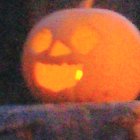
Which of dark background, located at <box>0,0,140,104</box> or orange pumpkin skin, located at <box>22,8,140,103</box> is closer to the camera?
orange pumpkin skin, located at <box>22,8,140,103</box>

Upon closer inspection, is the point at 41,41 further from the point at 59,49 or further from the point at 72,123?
the point at 72,123

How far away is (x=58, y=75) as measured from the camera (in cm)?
176

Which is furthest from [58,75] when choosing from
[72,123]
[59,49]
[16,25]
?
[16,25]

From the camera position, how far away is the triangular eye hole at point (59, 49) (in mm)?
1742

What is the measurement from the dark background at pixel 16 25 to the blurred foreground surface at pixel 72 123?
2.55 feet

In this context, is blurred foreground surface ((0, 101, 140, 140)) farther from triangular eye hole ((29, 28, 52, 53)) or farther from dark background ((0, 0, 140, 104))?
dark background ((0, 0, 140, 104))

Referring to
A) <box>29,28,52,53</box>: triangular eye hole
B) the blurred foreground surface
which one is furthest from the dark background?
the blurred foreground surface

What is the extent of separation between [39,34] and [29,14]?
0.50m

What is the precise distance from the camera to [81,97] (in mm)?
1752

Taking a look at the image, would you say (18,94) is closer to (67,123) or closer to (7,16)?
(7,16)

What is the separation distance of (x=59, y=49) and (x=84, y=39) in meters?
0.09

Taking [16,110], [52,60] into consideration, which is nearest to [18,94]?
[52,60]

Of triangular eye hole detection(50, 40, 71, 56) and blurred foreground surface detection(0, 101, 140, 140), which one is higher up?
triangular eye hole detection(50, 40, 71, 56)

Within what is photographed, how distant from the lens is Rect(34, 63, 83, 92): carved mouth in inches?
68.4
